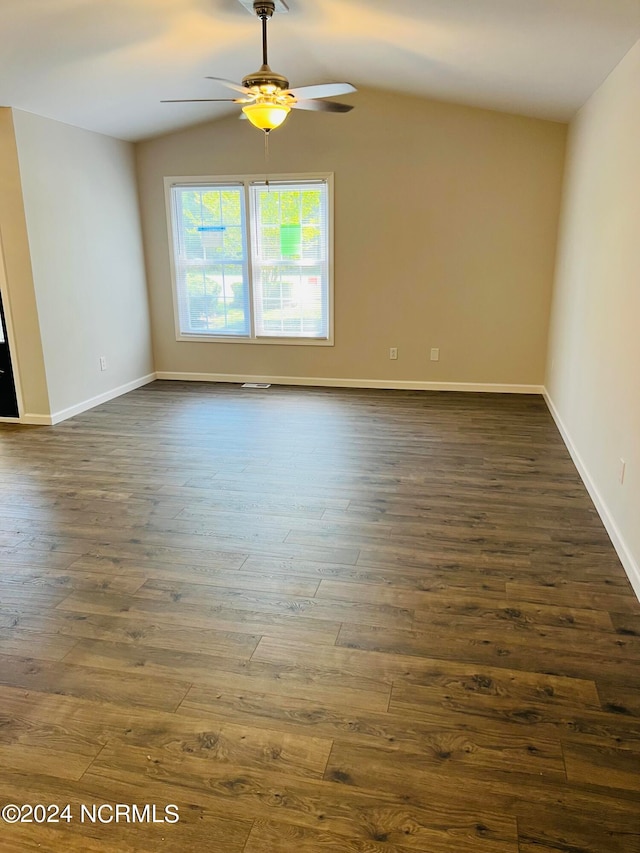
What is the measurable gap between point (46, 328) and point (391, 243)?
3295mm

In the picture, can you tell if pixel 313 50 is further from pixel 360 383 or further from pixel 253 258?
pixel 360 383

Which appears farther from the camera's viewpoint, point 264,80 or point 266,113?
point 266,113

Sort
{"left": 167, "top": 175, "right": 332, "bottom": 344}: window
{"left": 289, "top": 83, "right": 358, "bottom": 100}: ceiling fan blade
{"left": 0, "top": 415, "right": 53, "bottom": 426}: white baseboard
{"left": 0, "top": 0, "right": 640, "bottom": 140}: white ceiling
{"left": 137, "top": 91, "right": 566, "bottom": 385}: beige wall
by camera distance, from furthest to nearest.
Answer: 1. {"left": 167, "top": 175, "right": 332, "bottom": 344}: window
2. {"left": 137, "top": 91, "right": 566, "bottom": 385}: beige wall
3. {"left": 0, "top": 415, "right": 53, "bottom": 426}: white baseboard
4. {"left": 289, "top": 83, "right": 358, "bottom": 100}: ceiling fan blade
5. {"left": 0, "top": 0, "right": 640, "bottom": 140}: white ceiling

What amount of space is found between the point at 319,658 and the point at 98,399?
170 inches

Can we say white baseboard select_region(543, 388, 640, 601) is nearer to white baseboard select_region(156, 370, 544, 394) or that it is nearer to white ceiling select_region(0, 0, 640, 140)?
white baseboard select_region(156, 370, 544, 394)

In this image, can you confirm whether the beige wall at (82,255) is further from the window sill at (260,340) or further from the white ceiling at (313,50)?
the window sill at (260,340)

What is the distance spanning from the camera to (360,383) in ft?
20.9

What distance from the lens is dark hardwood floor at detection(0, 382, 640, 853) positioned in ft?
5.11

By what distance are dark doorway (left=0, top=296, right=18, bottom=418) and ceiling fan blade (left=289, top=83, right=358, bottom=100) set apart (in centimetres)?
306

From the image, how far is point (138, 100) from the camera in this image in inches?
194

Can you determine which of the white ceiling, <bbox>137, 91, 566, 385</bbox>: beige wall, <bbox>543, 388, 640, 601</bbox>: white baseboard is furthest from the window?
<bbox>543, 388, 640, 601</bbox>: white baseboard

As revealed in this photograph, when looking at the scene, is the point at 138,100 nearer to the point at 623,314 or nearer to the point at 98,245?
the point at 98,245

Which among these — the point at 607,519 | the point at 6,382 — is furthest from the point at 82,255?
the point at 607,519

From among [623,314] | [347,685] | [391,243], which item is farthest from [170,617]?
[391,243]
